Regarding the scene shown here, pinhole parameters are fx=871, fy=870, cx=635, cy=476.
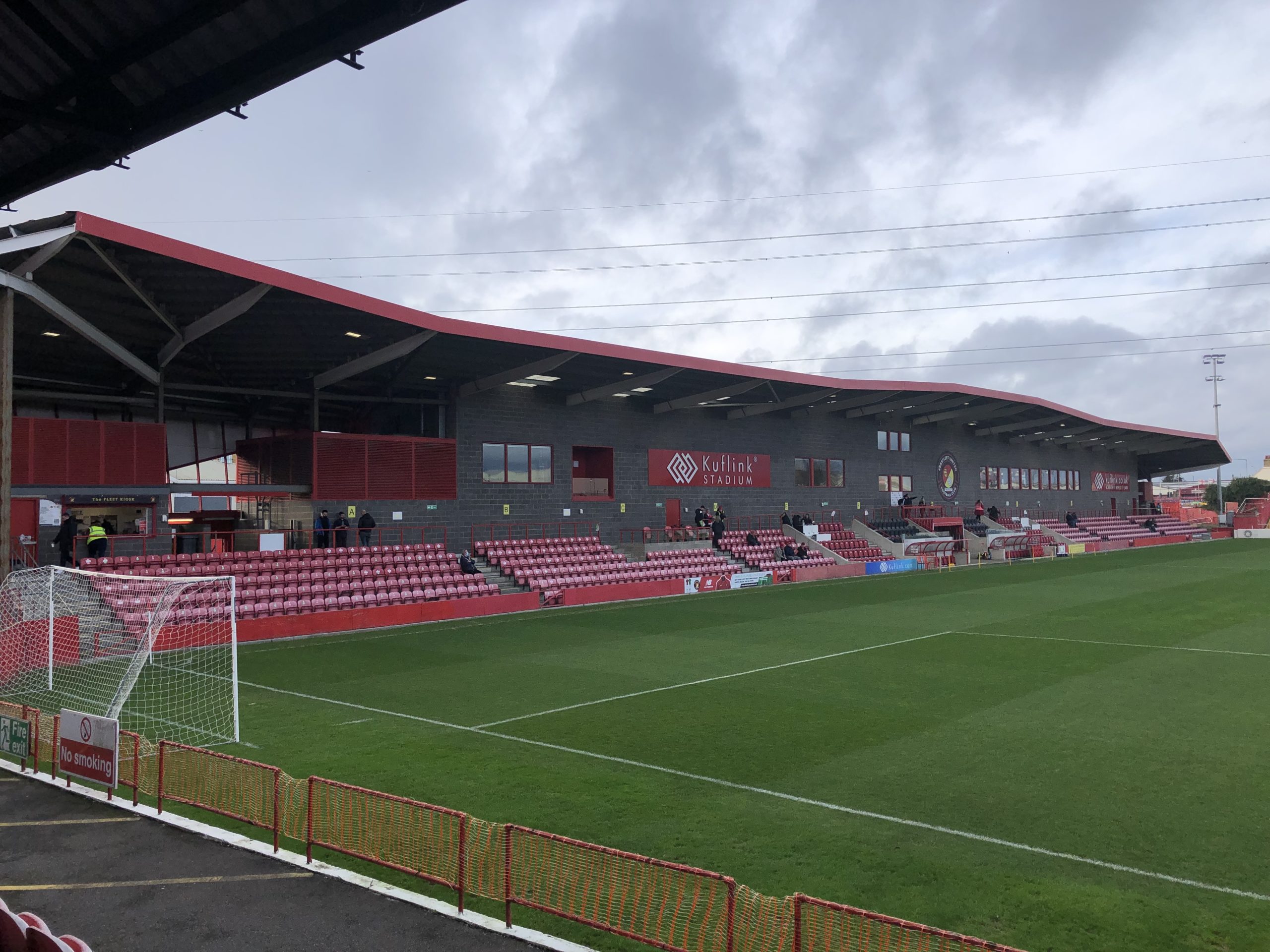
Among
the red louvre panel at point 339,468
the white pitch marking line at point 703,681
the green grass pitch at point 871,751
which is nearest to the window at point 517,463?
the red louvre panel at point 339,468

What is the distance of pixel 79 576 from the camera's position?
1691cm

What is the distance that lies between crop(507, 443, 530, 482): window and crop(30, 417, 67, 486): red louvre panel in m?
13.2

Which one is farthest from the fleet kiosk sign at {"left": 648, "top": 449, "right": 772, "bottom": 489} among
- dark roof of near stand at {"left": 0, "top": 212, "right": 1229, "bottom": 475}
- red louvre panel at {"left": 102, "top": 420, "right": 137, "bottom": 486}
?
red louvre panel at {"left": 102, "top": 420, "right": 137, "bottom": 486}

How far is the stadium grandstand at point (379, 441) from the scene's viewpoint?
67.2 feet

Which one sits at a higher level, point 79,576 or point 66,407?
point 66,407

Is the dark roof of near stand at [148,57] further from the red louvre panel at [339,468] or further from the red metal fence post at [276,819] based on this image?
the red louvre panel at [339,468]

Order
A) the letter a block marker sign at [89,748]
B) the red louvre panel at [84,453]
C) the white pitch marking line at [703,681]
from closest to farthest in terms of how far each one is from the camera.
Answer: the letter a block marker sign at [89,748], the white pitch marking line at [703,681], the red louvre panel at [84,453]

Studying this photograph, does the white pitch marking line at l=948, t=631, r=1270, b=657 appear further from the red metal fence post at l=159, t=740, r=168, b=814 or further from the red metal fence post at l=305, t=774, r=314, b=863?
the red metal fence post at l=159, t=740, r=168, b=814

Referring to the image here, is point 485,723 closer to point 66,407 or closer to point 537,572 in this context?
point 537,572

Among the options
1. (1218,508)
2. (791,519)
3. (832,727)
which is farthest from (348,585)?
(1218,508)

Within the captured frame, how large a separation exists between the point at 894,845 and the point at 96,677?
43.7 feet

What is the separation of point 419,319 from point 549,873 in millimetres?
17565

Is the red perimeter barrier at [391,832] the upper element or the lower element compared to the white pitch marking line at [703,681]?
upper

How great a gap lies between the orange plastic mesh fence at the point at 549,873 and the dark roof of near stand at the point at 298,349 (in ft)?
36.4
